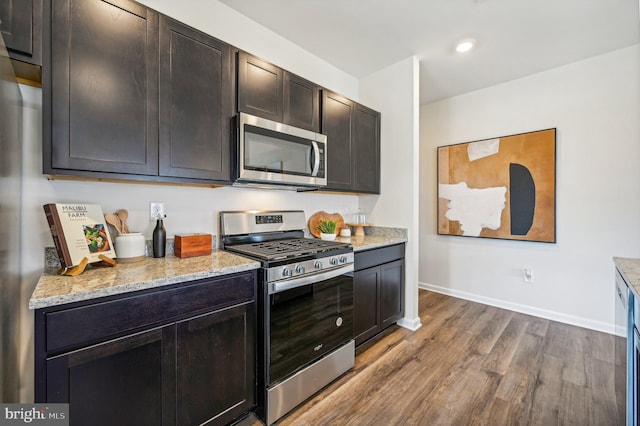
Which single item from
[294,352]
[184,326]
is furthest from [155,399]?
[294,352]

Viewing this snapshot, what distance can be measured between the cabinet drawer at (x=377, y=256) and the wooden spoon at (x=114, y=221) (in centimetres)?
162

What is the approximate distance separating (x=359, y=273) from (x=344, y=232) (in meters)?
0.70

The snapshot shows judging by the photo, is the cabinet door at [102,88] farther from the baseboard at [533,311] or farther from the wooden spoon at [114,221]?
the baseboard at [533,311]

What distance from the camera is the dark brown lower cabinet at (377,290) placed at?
2.28 m

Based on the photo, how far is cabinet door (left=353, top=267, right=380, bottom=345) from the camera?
7.40ft

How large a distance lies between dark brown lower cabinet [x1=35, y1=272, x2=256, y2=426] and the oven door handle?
0.14 meters

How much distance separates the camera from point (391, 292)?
2631 mm

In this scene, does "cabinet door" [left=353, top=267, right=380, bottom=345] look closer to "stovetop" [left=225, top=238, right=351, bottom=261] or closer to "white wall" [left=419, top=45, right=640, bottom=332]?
"stovetop" [left=225, top=238, right=351, bottom=261]

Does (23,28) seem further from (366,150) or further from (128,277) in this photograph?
(366,150)

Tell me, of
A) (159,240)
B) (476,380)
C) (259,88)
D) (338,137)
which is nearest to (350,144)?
(338,137)

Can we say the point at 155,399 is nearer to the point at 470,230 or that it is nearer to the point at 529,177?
the point at 470,230

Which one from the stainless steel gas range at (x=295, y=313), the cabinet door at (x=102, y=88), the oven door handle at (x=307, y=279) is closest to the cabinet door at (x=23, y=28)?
the cabinet door at (x=102, y=88)

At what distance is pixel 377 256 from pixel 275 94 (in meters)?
1.61

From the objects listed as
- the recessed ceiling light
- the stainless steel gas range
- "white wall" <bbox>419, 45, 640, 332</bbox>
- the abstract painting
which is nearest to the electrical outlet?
the stainless steel gas range
